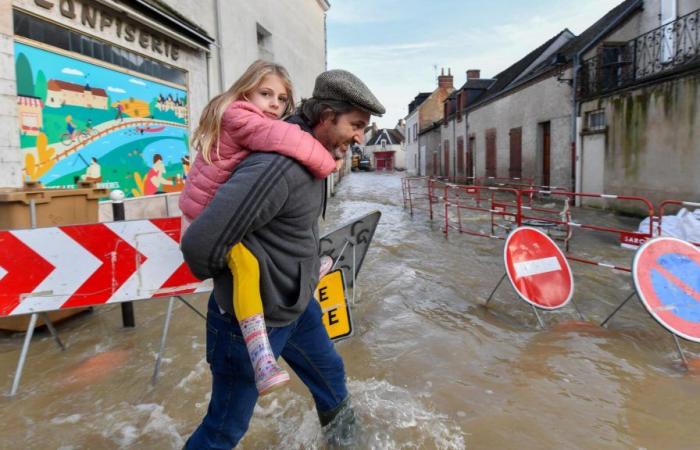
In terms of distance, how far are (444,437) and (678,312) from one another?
2.44 metres

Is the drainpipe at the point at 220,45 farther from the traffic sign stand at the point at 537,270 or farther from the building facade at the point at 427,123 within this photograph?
the building facade at the point at 427,123

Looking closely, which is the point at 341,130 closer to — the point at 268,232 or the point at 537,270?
the point at 268,232

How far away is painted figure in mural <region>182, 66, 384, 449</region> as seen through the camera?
153 centimetres

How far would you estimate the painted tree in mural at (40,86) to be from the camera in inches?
236

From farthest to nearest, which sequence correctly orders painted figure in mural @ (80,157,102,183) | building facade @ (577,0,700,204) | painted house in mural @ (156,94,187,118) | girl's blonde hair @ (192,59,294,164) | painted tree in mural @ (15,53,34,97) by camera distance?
building facade @ (577,0,700,204)
painted house in mural @ (156,94,187,118)
painted figure in mural @ (80,157,102,183)
painted tree in mural @ (15,53,34,97)
girl's blonde hair @ (192,59,294,164)

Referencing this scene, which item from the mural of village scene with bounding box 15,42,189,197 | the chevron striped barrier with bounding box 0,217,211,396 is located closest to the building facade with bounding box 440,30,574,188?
the mural of village scene with bounding box 15,42,189,197

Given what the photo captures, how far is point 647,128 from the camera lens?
42.2 feet

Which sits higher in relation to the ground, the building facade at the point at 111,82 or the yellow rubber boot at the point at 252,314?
the building facade at the point at 111,82

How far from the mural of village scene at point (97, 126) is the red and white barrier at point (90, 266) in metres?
3.09

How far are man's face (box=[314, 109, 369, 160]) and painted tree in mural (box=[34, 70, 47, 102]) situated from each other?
19.1 feet

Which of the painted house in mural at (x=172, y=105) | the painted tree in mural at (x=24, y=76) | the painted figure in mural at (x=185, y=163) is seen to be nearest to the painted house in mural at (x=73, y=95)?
the painted tree in mural at (x=24, y=76)

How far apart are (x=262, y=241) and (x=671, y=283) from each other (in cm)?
383

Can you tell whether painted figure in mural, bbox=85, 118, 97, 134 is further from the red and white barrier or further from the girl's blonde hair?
the girl's blonde hair

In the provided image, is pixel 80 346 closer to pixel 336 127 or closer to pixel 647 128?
pixel 336 127
